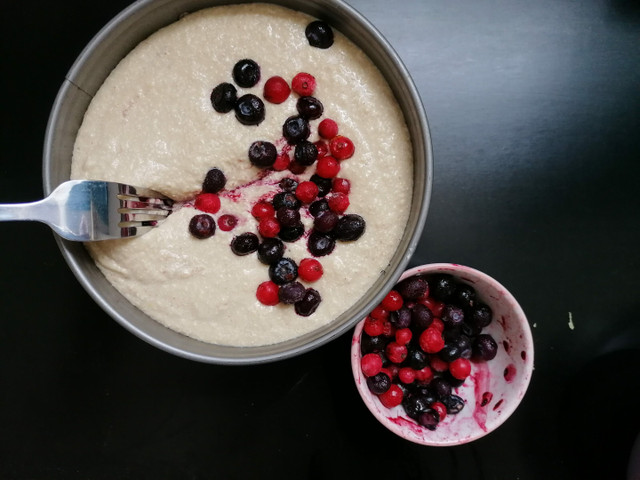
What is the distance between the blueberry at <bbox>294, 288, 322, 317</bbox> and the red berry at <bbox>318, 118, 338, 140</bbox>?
0.29 m

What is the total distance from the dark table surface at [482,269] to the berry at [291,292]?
30 centimetres

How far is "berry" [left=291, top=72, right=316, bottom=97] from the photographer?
1.01 m

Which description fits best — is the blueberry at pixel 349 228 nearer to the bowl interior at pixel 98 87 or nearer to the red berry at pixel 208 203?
the bowl interior at pixel 98 87

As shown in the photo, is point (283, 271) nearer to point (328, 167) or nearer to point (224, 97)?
point (328, 167)

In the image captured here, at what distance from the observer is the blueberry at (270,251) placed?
103 cm

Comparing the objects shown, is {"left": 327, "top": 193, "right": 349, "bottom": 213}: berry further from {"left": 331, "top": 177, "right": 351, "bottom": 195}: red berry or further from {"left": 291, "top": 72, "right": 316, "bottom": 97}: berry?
{"left": 291, "top": 72, "right": 316, "bottom": 97}: berry

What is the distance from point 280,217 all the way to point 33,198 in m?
0.64

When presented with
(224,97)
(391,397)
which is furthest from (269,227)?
(391,397)

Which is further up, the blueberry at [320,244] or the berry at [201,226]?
the berry at [201,226]

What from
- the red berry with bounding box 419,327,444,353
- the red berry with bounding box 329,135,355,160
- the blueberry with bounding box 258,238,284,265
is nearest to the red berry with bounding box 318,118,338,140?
the red berry with bounding box 329,135,355,160

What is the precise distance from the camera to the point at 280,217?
→ 1026 mm

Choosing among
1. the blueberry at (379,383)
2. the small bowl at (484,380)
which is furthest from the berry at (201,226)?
the blueberry at (379,383)

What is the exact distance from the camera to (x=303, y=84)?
39.6 inches

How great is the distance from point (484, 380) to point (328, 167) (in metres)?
0.64
